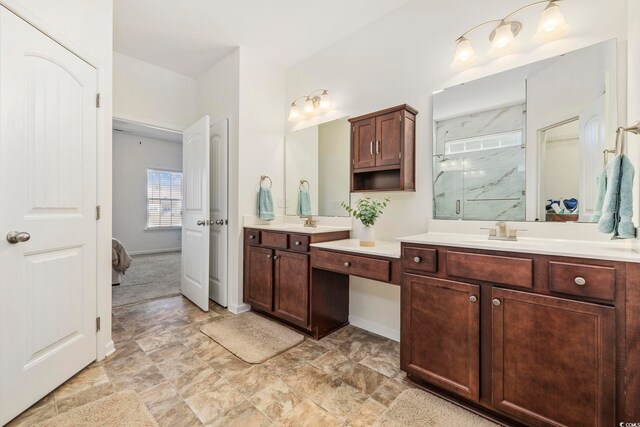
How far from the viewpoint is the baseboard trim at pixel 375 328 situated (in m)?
2.38

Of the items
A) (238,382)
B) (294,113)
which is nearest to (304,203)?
(294,113)

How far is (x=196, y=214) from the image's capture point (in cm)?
313

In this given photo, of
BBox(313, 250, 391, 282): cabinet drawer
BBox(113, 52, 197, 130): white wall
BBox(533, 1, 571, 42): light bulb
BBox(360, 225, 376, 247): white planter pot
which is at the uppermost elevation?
BBox(113, 52, 197, 130): white wall

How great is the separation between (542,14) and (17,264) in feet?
Answer: 10.9

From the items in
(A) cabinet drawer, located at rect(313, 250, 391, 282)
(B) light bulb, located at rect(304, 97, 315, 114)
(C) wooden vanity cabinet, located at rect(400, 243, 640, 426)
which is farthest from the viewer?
(B) light bulb, located at rect(304, 97, 315, 114)

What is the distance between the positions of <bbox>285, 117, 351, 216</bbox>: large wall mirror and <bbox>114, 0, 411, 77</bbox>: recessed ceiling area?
2.87ft

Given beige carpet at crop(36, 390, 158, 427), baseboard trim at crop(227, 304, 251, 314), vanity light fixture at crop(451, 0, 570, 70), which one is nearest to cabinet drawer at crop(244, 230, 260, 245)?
baseboard trim at crop(227, 304, 251, 314)

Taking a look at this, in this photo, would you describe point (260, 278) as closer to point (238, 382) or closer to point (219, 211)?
point (219, 211)

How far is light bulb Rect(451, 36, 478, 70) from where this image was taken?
196cm

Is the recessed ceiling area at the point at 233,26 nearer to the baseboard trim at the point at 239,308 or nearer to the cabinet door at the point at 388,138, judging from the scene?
the cabinet door at the point at 388,138

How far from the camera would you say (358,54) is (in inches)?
106

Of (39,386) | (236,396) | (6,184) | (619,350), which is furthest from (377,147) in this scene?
(39,386)

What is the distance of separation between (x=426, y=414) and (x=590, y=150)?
5.71 ft

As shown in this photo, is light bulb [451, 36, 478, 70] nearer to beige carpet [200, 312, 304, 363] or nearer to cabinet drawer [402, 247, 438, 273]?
cabinet drawer [402, 247, 438, 273]
